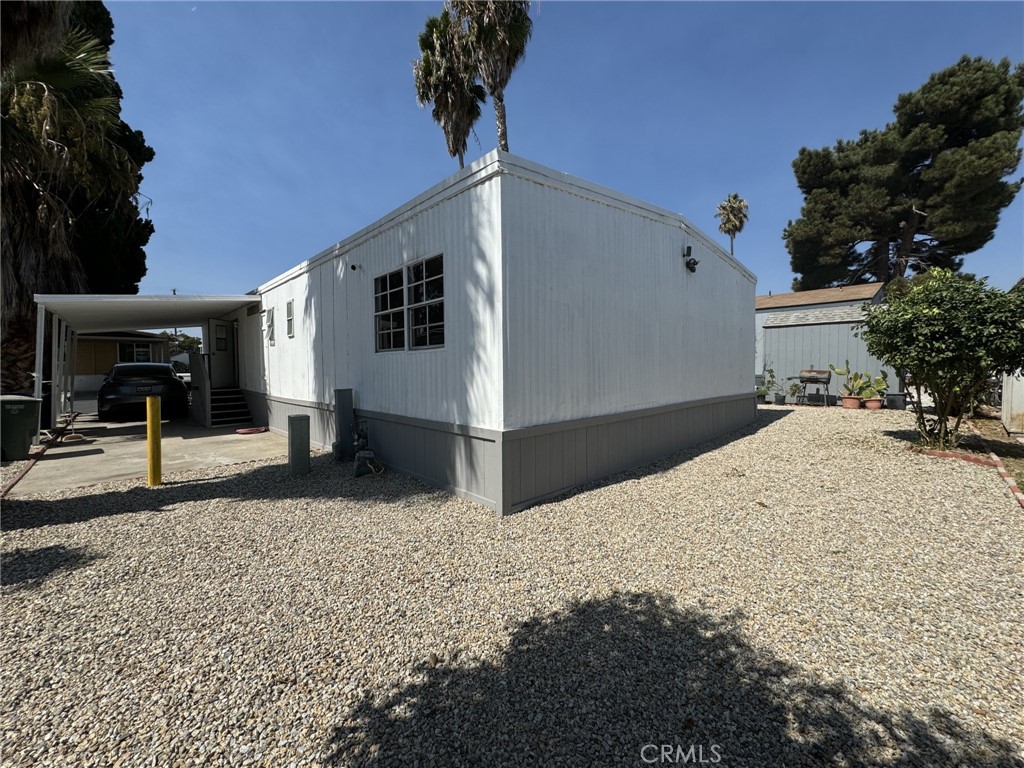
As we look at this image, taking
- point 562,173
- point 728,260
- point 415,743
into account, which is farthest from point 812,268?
point 415,743

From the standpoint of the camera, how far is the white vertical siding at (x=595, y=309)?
4949 mm

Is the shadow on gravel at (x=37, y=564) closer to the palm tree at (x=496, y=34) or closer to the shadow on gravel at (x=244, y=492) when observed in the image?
the shadow on gravel at (x=244, y=492)

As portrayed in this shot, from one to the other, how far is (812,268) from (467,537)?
3027cm

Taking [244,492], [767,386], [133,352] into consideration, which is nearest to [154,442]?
[244,492]

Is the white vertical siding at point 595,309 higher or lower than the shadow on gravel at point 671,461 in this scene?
higher

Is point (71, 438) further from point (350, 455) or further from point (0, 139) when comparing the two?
point (350, 455)

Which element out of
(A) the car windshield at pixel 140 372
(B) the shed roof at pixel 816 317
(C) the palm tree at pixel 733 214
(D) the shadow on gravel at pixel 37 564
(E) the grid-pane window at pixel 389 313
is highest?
(C) the palm tree at pixel 733 214

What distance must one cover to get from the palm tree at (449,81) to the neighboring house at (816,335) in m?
11.2

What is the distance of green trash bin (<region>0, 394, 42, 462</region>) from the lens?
7277 mm

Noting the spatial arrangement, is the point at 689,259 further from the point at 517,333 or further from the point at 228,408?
the point at 228,408

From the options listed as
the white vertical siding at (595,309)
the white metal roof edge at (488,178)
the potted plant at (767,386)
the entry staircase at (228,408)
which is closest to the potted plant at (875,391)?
the potted plant at (767,386)

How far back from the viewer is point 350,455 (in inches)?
292

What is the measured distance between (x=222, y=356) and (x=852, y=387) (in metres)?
18.7

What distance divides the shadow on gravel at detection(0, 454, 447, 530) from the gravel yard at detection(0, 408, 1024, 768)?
75mm
